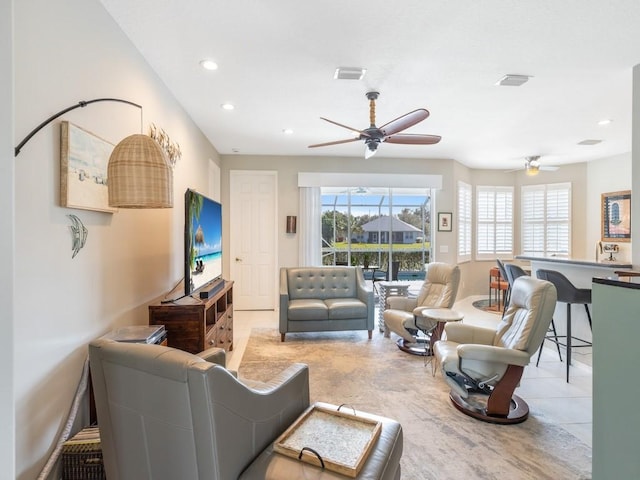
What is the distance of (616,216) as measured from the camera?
20.6ft

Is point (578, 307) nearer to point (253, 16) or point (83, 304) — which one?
point (253, 16)

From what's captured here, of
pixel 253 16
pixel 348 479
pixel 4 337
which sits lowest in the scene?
pixel 348 479

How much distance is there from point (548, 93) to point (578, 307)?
236 cm

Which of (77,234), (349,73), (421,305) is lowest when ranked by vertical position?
(421,305)

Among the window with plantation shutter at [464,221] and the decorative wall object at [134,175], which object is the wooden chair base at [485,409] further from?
the window with plantation shutter at [464,221]

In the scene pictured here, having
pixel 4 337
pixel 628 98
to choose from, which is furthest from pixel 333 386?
pixel 628 98

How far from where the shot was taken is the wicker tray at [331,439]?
135 cm

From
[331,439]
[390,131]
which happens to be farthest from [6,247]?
[390,131]

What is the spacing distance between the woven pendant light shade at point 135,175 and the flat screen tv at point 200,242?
1.03 meters

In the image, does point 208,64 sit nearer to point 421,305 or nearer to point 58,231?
point 58,231

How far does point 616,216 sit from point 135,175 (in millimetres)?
7877

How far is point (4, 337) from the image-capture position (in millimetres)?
990

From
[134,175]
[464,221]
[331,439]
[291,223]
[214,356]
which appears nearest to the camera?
[331,439]

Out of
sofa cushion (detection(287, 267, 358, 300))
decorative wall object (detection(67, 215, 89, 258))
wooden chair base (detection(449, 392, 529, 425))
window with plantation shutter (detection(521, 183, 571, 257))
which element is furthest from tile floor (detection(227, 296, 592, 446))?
window with plantation shutter (detection(521, 183, 571, 257))
